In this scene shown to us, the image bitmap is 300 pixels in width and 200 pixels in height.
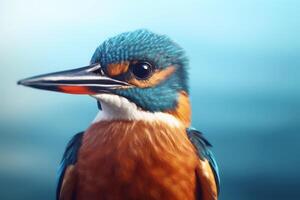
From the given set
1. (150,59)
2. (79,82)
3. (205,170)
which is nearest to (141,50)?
(150,59)

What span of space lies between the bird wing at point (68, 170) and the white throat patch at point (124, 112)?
0.29 feet

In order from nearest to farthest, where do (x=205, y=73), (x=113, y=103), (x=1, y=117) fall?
(x=113, y=103) → (x=205, y=73) → (x=1, y=117)

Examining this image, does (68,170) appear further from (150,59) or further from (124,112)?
(150,59)

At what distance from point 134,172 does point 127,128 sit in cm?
9

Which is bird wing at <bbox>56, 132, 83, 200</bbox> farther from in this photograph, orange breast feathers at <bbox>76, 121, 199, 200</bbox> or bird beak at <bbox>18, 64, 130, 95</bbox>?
bird beak at <bbox>18, 64, 130, 95</bbox>

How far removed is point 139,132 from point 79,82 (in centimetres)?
16

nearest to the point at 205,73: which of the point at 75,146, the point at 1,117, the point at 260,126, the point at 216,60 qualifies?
the point at 216,60

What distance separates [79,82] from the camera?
0.91 m

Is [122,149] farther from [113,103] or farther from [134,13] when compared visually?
[134,13]

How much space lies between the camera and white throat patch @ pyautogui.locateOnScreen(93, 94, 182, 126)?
0.95m

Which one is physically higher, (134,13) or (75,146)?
(134,13)

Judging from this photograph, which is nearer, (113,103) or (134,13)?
(113,103)

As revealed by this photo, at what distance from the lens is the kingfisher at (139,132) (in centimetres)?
94

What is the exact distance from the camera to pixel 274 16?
116cm
